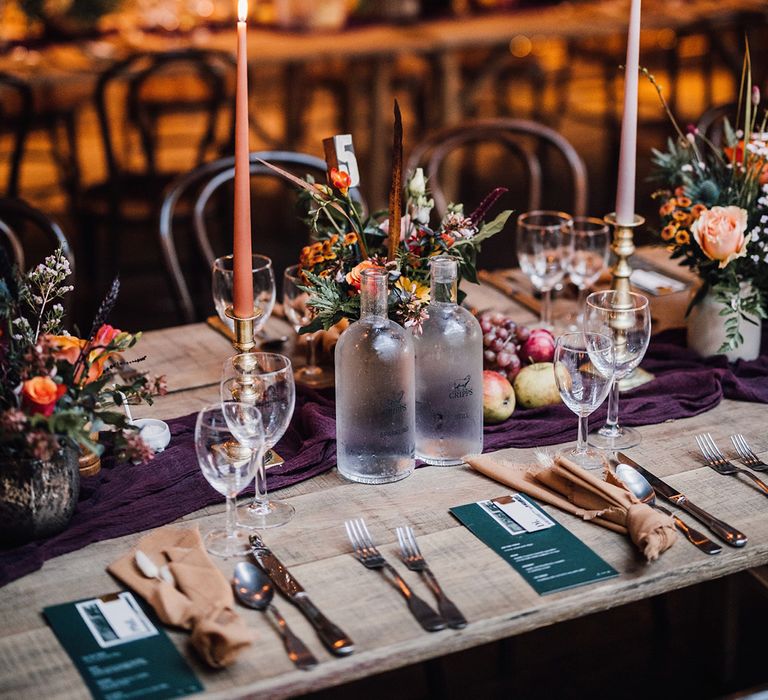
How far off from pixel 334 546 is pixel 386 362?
246 mm

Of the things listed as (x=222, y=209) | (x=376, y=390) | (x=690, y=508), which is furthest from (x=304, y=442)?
(x=222, y=209)

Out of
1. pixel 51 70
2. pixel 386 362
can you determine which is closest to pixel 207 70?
pixel 51 70

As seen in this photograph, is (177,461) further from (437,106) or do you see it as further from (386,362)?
(437,106)

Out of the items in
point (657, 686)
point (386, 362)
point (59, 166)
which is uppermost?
point (386, 362)

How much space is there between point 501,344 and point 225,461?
0.57 metres

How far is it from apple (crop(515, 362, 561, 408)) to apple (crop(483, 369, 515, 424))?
0.13ft

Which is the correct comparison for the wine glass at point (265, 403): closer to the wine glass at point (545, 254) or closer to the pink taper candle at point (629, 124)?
the pink taper candle at point (629, 124)

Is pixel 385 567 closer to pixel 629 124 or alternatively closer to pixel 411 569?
pixel 411 569

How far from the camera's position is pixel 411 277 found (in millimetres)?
1656

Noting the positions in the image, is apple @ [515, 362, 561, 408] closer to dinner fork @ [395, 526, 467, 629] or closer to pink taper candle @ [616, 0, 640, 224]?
pink taper candle @ [616, 0, 640, 224]

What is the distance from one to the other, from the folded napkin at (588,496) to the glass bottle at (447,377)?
38mm

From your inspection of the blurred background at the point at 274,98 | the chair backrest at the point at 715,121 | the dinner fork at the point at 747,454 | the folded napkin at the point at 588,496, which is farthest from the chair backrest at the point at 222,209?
the chair backrest at the point at 715,121

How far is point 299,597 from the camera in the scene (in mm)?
1271

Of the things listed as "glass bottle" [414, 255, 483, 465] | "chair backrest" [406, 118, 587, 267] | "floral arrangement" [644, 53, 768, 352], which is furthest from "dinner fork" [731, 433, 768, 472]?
"chair backrest" [406, 118, 587, 267]
